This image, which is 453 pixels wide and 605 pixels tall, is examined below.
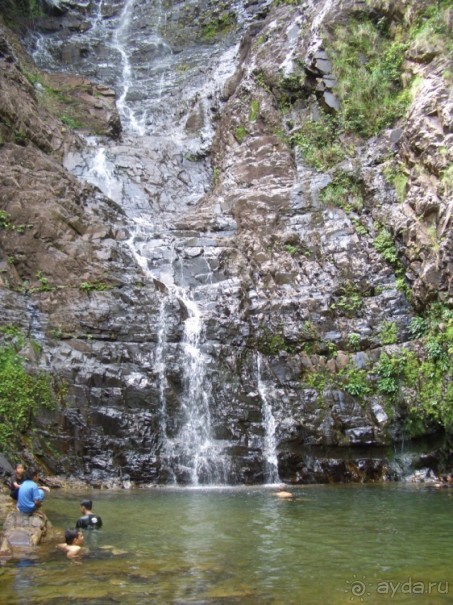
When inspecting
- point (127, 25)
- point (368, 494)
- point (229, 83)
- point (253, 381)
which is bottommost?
point (368, 494)

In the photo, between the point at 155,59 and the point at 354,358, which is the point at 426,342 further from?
the point at 155,59

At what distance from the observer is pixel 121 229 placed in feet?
74.3

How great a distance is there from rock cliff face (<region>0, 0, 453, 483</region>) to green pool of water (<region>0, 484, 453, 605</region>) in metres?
3.92

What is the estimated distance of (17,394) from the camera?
631 inches

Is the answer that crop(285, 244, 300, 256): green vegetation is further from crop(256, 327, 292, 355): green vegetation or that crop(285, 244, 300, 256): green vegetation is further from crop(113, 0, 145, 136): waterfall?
crop(113, 0, 145, 136): waterfall

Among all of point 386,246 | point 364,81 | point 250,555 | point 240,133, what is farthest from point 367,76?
point 250,555

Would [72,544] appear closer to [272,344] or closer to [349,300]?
[272,344]

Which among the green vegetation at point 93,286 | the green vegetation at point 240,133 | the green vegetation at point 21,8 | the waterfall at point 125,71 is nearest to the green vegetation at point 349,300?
the green vegetation at point 93,286

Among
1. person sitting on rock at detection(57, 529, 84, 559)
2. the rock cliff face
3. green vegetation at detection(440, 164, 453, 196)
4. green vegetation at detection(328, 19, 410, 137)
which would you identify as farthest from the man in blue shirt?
green vegetation at detection(328, 19, 410, 137)

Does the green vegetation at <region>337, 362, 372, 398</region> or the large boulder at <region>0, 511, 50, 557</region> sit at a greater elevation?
the green vegetation at <region>337, 362, 372, 398</region>

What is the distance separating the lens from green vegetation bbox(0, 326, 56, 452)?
15531 mm

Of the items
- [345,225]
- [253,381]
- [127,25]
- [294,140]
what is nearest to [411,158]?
[345,225]

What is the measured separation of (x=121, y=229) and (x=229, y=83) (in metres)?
13.2

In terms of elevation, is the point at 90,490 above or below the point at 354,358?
below
